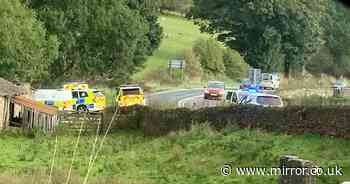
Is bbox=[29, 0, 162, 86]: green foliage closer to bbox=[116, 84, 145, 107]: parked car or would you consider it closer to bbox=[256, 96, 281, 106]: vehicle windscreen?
bbox=[116, 84, 145, 107]: parked car

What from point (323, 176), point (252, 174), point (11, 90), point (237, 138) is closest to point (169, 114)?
point (237, 138)

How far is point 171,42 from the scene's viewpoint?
87.4 metres

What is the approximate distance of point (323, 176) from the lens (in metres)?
→ 19.5

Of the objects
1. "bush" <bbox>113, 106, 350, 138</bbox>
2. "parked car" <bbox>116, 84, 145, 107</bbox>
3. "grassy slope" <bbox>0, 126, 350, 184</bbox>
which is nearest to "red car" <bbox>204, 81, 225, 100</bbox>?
"parked car" <bbox>116, 84, 145, 107</bbox>

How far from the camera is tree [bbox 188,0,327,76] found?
2929 inches

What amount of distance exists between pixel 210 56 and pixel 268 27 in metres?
10.8

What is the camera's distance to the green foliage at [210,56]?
Answer: 82.8 meters

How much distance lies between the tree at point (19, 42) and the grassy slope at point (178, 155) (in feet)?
40.9

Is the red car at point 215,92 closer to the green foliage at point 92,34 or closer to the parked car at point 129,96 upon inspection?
the green foliage at point 92,34

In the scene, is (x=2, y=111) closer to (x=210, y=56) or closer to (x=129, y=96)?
(x=129, y=96)

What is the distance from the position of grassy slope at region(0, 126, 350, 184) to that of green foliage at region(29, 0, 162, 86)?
2121cm

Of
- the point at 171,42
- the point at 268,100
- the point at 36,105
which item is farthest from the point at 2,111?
the point at 171,42

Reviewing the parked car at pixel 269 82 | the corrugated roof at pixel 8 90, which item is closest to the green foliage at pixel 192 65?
the parked car at pixel 269 82

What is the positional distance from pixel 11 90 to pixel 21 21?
9323 millimetres
